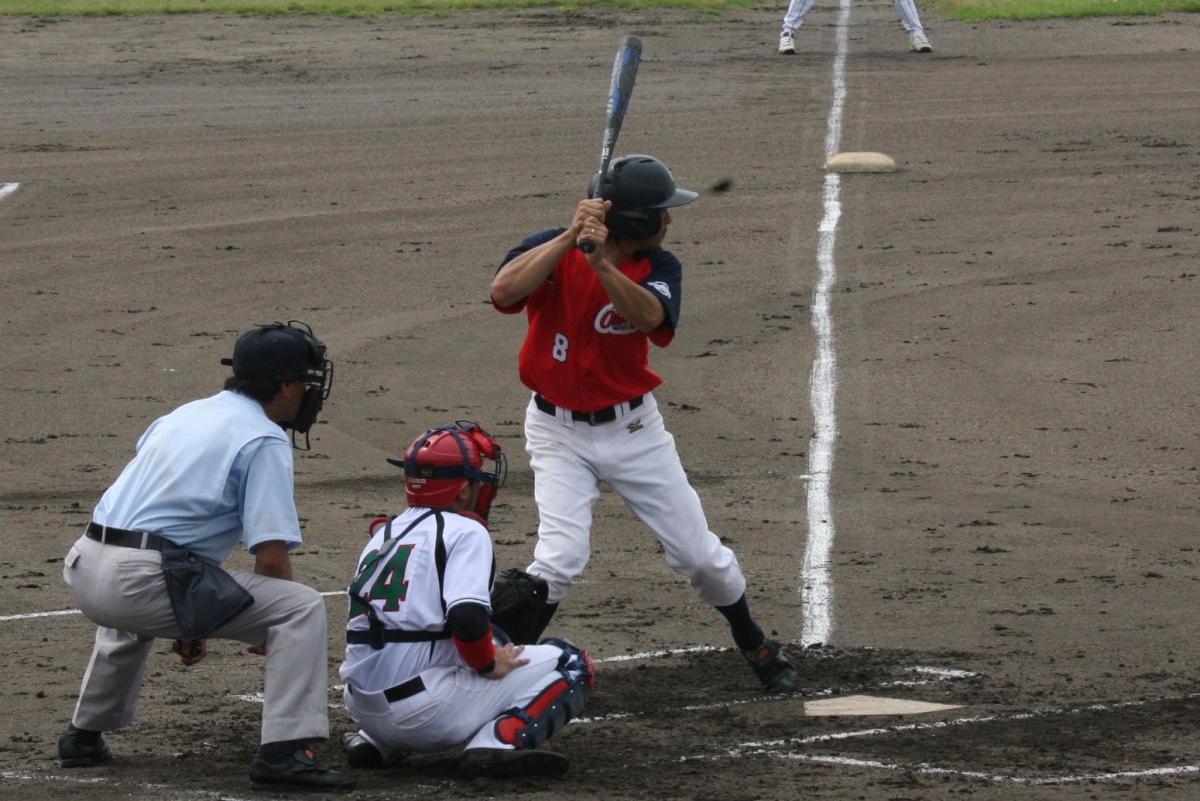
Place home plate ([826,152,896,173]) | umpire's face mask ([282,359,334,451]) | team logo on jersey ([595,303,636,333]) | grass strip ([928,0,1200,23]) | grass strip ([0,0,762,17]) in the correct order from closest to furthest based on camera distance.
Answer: umpire's face mask ([282,359,334,451])
team logo on jersey ([595,303,636,333])
home plate ([826,152,896,173])
grass strip ([928,0,1200,23])
grass strip ([0,0,762,17])

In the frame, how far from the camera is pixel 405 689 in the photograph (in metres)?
5.87

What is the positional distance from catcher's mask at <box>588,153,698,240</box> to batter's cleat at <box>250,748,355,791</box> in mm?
2212

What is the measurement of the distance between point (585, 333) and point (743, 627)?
1.25 metres

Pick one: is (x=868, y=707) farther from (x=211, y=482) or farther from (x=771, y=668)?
(x=211, y=482)

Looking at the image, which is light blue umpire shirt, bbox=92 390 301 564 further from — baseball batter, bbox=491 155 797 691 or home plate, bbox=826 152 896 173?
home plate, bbox=826 152 896 173

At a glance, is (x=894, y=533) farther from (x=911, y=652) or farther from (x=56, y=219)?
(x=56, y=219)

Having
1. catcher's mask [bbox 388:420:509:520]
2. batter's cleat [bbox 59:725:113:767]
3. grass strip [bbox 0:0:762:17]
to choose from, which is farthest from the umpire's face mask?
grass strip [bbox 0:0:762:17]

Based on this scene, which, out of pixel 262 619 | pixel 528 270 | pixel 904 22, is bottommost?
pixel 262 619

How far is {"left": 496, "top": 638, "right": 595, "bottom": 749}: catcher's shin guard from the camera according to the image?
5.90 m

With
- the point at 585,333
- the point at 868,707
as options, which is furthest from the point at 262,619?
the point at 868,707

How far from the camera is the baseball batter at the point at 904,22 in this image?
81.4 feet

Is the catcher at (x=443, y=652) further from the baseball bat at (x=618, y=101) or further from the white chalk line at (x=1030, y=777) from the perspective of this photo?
the baseball bat at (x=618, y=101)

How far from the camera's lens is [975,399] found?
12070mm

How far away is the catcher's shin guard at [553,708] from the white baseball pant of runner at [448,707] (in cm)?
3
